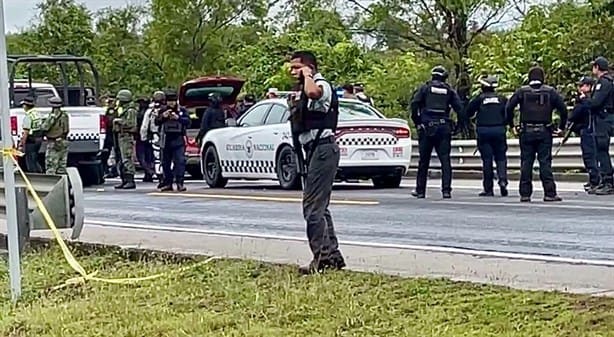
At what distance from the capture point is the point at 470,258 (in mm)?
9945

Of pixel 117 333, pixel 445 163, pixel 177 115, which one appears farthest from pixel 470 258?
pixel 177 115

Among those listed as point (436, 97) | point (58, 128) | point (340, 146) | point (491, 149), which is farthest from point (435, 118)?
point (58, 128)

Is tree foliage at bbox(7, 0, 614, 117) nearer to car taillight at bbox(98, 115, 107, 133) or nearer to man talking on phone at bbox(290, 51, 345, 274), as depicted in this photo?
car taillight at bbox(98, 115, 107, 133)

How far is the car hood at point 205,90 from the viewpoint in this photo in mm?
24281

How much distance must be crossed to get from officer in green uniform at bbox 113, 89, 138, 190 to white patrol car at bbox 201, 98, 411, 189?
5.71 ft

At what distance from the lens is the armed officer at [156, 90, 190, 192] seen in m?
19.7

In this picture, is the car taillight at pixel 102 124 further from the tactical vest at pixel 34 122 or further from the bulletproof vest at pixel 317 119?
the bulletproof vest at pixel 317 119

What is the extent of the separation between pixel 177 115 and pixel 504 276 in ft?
38.4

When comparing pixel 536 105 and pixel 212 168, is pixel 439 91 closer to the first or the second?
pixel 536 105

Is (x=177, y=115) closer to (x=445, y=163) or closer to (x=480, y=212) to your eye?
(x=445, y=163)

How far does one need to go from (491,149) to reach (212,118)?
22.6 feet

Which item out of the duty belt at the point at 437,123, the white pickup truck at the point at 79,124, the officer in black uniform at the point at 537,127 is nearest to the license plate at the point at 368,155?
the duty belt at the point at 437,123

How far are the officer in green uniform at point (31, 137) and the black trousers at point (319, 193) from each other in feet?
34.3

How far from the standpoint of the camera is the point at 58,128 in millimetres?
18391
